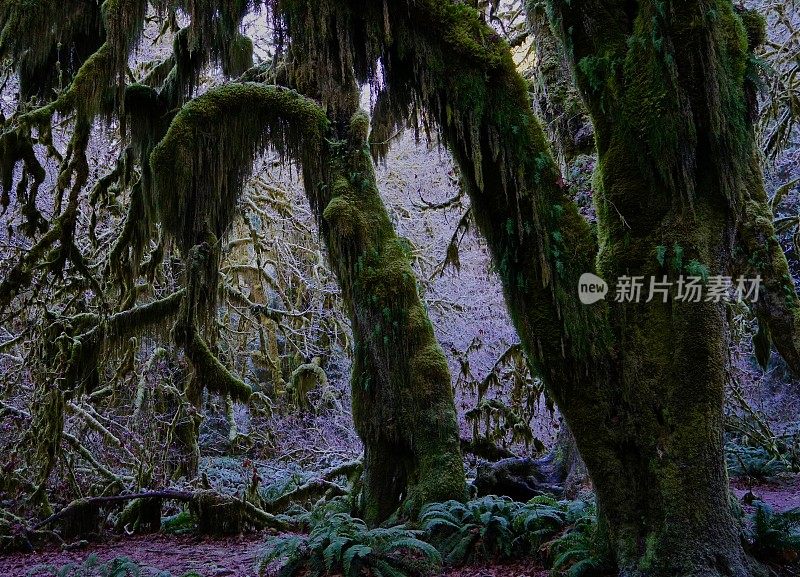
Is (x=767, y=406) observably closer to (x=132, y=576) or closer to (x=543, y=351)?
(x=543, y=351)

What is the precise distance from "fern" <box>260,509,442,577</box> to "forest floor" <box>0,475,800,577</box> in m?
0.30

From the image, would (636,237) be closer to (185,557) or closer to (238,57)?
(185,557)

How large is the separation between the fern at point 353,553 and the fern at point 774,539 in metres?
2.16

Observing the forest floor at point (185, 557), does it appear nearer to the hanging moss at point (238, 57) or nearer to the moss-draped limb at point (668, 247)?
the moss-draped limb at point (668, 247)

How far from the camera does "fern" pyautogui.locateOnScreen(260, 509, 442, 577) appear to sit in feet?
14.1

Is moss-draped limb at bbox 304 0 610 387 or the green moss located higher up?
the green moss

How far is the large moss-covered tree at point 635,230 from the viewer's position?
11.6 ft

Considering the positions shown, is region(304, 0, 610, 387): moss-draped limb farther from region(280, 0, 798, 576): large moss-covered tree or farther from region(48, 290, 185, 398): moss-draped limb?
region(48, 290, 185, 398): moss-draped limb

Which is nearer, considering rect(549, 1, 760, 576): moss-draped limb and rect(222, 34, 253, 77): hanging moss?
rect(549, 1, 760, 576): moss-draped limb

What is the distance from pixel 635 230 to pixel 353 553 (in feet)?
9.34

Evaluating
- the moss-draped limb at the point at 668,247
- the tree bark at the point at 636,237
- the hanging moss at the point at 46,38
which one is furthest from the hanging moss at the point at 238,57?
the moss-draped limb at the point at 668,247

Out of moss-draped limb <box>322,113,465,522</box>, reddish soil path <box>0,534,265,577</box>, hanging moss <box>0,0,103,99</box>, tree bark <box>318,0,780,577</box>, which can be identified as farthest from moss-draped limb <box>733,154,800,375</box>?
hanging moss <box>0,0,103,99</box>

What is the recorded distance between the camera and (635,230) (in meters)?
3.77

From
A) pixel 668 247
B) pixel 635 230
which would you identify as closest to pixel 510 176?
pixel 635 230
